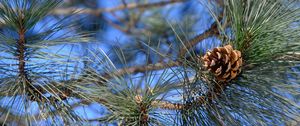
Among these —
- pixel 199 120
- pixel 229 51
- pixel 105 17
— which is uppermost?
pixel 105 17

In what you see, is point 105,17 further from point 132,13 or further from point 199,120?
point 199,120

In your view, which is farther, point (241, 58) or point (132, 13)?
point (132, 13)

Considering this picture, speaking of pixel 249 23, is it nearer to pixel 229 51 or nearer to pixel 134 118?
pixel 229 51

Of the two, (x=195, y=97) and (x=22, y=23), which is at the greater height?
(x=22, y=23)

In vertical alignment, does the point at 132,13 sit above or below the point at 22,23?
above

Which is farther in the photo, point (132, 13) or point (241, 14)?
point (132, 13)

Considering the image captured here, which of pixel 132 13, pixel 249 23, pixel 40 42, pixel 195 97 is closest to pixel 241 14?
pixel 249 23
